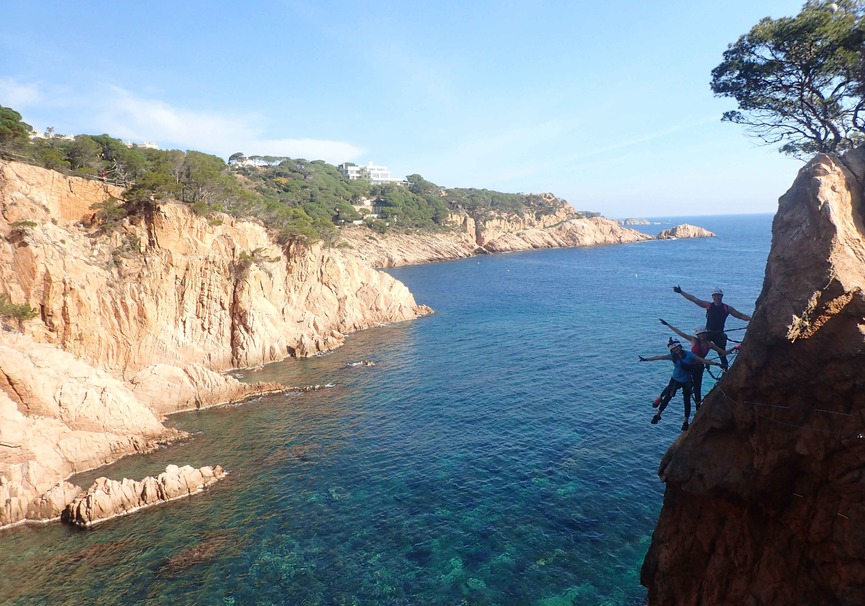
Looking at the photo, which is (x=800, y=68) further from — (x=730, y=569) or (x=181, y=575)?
(x=181, y=575)

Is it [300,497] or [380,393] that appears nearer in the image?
[300,497]

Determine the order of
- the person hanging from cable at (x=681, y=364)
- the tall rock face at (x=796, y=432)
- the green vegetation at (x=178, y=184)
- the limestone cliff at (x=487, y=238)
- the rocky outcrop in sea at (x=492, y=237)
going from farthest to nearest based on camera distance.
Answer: the rocky outcrop in sea at (x=492, y=237) < the limestone cliff at (x=487, y=238) < the green vegetation at (x=178, y=184) < the person hanging from cable at (x=681, y=364) < the tall rock face at (x=796, y=432)

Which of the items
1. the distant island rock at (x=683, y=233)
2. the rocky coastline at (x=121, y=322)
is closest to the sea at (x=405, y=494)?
the rocky coastline at (x=121, y=322)

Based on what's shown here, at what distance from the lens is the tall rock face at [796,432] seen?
299 inches

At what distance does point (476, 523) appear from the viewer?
20.2 meters

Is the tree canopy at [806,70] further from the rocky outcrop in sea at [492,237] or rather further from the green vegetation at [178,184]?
the rocky outcrop in sea at [492,237]

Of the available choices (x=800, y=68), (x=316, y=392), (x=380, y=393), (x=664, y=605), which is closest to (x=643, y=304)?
(x=380, y=393)

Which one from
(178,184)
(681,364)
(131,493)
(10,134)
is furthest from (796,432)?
(10,134)

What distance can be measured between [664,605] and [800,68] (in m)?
16.6

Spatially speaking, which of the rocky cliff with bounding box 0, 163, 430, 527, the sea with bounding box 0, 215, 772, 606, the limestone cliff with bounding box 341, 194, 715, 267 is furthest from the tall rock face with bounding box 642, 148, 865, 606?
the limestone cliff with bounding box 341, 194, 715, 267

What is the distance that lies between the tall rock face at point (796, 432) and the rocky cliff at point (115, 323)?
90.3 ft

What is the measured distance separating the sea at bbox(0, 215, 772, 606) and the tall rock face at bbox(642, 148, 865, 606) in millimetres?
8302

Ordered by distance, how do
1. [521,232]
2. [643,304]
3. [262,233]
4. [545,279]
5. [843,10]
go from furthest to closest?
[521,232] < [545,279] < [643,304] < [262,233] < [843,10]

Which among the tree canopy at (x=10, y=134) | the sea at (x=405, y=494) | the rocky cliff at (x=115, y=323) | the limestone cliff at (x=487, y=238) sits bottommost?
the sea at (x=405, y=494)
